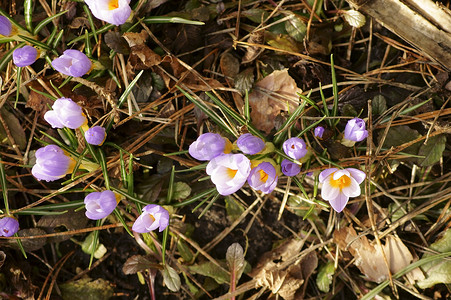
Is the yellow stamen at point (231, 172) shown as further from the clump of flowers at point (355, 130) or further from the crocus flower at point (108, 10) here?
the crocus flower at point (108, 10)

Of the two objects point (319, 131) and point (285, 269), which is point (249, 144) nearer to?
point (319, 131)

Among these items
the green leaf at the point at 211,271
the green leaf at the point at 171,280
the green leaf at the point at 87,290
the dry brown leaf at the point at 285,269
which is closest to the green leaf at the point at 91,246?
the green leaf at the point at 87,290

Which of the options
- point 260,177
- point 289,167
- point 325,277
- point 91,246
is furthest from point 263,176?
point 91,246

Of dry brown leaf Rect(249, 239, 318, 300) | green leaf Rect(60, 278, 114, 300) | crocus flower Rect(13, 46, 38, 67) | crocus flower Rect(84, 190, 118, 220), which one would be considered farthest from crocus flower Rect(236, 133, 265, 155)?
green leaf Rect(60, 278, 114, 300)

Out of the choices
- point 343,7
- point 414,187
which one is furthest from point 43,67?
point 414,187

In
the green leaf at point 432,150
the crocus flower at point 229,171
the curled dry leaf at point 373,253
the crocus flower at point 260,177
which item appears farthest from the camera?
the curled dry leaf at point 373,253
